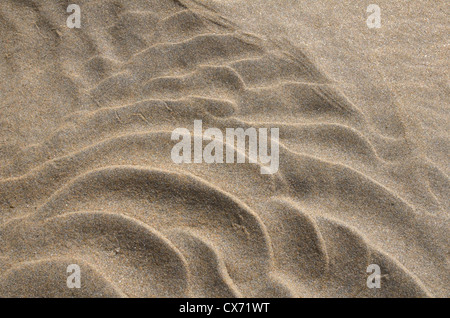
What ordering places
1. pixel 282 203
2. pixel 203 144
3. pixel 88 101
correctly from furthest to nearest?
1. pixel 88 101
2. pixel 203 144
3. pixel 282 203

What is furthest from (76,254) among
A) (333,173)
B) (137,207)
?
(333,173)

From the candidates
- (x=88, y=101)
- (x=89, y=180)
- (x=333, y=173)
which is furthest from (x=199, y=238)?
(x=88, y=101)

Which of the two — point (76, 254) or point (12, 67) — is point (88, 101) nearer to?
point (12, 67)

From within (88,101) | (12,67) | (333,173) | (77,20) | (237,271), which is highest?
(77,20)

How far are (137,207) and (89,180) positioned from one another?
286 mm

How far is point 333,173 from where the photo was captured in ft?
6.32

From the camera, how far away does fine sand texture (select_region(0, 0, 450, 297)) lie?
5.75 feet

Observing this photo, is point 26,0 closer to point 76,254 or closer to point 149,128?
point 149,128

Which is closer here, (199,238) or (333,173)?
(199,238)

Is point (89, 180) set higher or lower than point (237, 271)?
higher

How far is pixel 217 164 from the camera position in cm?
194

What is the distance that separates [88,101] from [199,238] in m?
1.00

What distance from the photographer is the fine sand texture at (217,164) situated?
69.0 inches

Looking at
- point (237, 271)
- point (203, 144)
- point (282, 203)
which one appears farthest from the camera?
point (203, 144)
